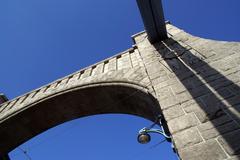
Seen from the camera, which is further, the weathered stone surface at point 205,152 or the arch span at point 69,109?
the arch span at point 69,109

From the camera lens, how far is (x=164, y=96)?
426 centimetres

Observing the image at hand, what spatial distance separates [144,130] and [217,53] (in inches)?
78.8

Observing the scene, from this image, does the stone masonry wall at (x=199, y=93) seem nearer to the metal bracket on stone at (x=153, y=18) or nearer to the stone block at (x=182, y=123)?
the stone block at (x=182, y=123)

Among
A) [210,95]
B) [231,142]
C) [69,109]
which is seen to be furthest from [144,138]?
[69,109]

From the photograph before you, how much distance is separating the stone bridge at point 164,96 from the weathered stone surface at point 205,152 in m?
0.01

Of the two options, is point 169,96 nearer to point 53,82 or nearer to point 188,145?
point 188,145

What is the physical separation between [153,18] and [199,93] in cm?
218

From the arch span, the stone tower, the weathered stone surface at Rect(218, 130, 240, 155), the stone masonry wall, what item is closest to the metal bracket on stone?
the stone tower

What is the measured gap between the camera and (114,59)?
745 cm

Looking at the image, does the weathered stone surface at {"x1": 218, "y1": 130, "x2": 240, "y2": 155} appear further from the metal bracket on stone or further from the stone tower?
the metal bracket on stone

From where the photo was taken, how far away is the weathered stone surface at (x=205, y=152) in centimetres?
293

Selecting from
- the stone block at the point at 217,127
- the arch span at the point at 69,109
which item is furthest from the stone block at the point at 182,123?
the arch span at the point at 69,109

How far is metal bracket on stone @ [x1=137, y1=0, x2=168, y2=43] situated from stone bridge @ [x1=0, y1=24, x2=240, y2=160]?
0.21 m

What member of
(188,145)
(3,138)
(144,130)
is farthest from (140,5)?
(3,138)
